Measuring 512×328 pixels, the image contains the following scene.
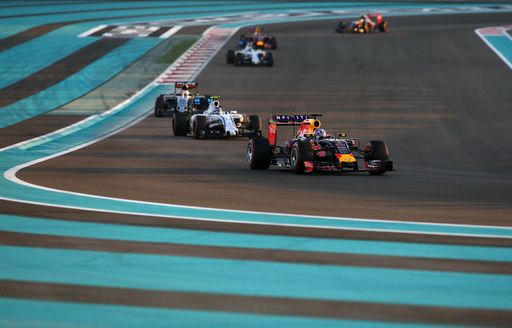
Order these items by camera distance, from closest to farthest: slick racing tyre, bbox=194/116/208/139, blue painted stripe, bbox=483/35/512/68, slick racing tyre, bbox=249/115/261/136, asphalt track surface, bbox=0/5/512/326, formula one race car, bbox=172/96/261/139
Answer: asphalt track surface, bbox=0/5/512/326
slick racing tyre, bbox=249/115/261/136
formula one race car, bbox=172/96/261/139
slick racing tyre, bbox=194/116/208/139
blue painted stripe, bbox=483/35/512/68

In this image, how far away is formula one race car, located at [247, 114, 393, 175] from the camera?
21.4 metres

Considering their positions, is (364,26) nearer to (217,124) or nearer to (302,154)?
(217,124)

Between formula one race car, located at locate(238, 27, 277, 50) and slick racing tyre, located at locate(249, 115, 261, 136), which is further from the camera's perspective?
formula one race car, located at locate(238, 27, 277, 50)

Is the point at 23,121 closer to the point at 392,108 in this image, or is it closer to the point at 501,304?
the point at 392,108

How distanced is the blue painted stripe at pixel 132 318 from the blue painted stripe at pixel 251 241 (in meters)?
3.07

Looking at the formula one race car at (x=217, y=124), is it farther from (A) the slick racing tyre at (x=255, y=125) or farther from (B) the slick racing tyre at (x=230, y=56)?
(B) the slick racing tyre at (x=230, y=56)

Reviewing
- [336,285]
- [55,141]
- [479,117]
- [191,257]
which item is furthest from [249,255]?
[479,117]

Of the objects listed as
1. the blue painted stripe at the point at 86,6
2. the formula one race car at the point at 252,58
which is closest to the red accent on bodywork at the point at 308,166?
the formula one race car at the point at 252,58

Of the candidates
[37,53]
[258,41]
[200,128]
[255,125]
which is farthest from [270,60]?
[255,125]

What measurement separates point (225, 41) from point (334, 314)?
159 feet

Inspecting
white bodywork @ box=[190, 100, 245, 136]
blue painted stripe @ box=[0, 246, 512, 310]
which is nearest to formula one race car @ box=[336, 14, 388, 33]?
white bodywork @ box=[190, 100, 245, 136]

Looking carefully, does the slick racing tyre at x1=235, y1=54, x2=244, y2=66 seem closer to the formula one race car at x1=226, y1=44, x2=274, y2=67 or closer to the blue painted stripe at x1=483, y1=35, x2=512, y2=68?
the formula one race car at x1=226, y1=44, x2=274, y2=67

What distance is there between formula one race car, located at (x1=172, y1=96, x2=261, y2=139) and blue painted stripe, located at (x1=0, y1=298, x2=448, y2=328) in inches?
768

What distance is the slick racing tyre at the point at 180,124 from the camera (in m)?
30.3
